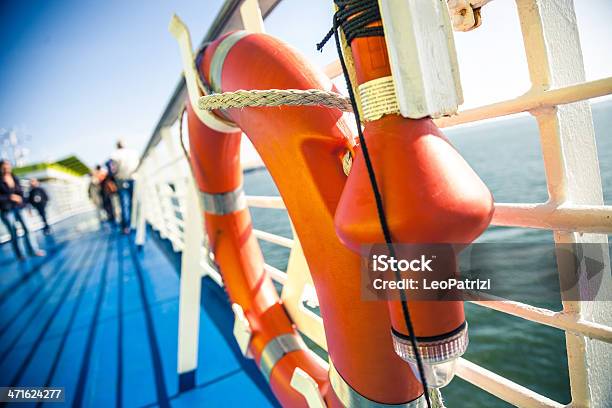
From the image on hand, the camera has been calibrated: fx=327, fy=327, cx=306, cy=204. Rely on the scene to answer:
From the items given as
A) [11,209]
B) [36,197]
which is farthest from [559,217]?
[36,197]

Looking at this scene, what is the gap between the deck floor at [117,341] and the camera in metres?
1.15

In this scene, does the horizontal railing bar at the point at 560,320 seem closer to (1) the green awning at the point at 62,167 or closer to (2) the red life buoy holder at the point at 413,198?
(2) the red life buoy holder at the point at 413,198

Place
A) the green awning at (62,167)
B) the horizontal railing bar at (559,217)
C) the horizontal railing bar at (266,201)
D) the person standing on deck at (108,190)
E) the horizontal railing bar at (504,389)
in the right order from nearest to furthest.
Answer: the horizontal railing bar at (559,217)
the horizontal railing bar at (504,389)
the horizontal railing bar at (266,201)
the person standing on deck at (108,190)
the green awning at (62,167)

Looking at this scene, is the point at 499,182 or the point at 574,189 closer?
the point at 574,189

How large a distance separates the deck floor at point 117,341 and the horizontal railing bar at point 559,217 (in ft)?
2.97

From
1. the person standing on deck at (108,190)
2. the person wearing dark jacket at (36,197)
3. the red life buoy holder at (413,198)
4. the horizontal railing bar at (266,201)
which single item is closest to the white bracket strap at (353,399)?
the red life buoy holder at (413,198)

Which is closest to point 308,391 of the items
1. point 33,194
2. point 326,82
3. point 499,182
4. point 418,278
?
point 418,278

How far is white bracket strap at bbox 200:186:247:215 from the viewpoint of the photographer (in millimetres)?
885

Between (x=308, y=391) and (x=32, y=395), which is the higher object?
(x=308, y=391)

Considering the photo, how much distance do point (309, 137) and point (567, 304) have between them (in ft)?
1.45

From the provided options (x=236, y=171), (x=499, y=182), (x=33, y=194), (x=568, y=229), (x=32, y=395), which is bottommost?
(x=499, y=182)

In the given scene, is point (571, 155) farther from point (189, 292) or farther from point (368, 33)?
point (189, 292)

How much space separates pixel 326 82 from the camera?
1.56 feet

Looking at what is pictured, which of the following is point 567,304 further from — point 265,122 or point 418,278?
point 265,122
